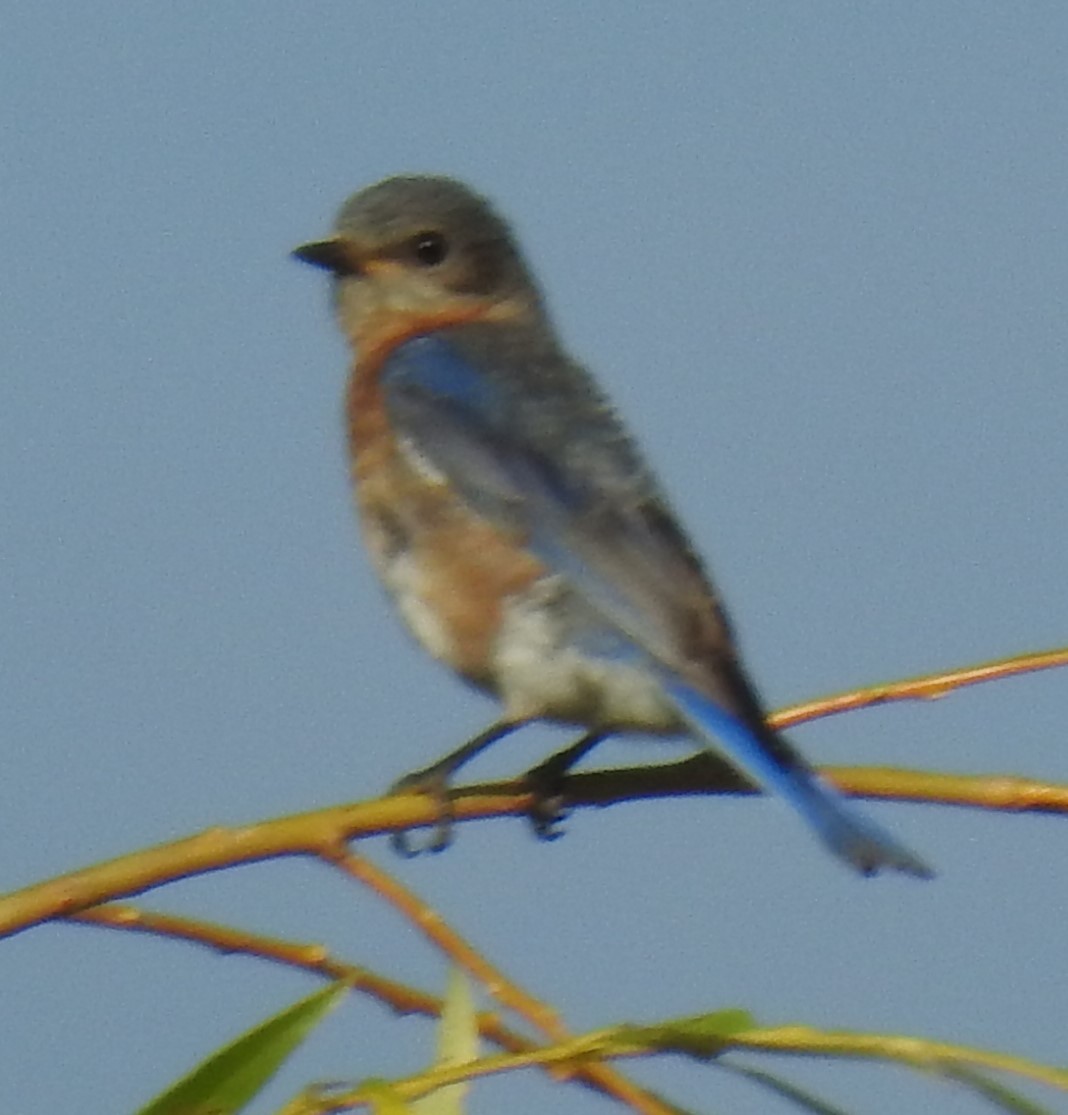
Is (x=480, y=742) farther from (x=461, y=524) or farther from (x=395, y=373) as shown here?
(x=395, y=373)

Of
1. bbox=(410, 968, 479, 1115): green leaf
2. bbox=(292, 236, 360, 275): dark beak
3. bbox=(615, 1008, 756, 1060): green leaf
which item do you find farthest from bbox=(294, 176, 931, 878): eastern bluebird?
bbox=(615, 1008, 756, 1060): green leaf

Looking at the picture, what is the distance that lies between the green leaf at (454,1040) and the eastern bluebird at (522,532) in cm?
103

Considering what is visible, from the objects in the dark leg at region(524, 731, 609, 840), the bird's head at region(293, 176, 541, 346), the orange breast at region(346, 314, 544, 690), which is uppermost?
the bird's head at region(293, 176, 541, 346)

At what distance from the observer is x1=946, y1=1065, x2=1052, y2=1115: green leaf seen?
1400 millimetres

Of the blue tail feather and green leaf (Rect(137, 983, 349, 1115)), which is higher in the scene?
green leaf (Rect(137, 983, 349, 1115))

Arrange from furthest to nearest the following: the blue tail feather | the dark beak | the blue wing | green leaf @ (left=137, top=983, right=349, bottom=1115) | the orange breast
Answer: the dark beak → the orange breast → the blue wing → the blue tail feather → green leaf @ (left=137, top=983, right=349, bottom=1115)

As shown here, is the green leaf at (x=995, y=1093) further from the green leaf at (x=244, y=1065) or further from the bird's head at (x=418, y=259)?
the bird's head at (x=418, y=259)

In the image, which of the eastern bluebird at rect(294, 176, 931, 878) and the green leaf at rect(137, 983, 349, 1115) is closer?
the green leaf at rect(137, 983, 349, 1115)

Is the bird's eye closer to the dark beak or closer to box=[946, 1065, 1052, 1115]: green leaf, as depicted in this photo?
the dark beak

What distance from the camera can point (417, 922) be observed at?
1867 millimetres

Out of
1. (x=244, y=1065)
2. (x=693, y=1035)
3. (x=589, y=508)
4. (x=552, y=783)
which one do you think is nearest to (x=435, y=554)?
(x=589, y=508)

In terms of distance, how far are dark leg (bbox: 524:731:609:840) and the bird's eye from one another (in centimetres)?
118

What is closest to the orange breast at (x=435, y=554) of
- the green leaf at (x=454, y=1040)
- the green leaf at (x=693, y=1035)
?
the green leaf at (x=454, y=1040)

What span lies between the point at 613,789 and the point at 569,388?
1.20 metres
